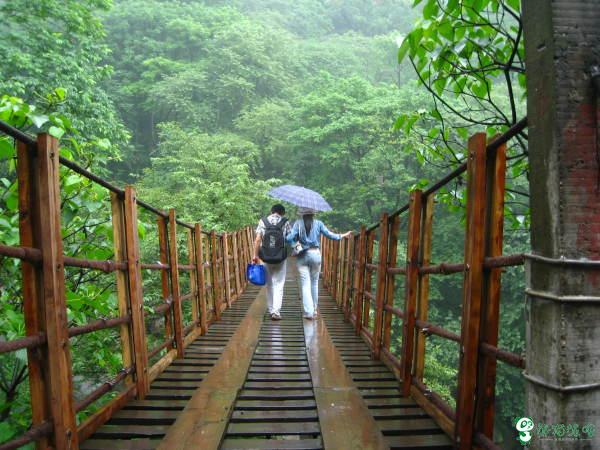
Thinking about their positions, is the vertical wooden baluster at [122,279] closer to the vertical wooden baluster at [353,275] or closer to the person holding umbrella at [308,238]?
the person holding umbrella at [308,238]

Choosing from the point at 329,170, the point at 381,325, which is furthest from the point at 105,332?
the point at 329,170

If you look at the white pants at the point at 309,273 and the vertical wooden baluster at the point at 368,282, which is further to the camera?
the white pants at the point at 309,273

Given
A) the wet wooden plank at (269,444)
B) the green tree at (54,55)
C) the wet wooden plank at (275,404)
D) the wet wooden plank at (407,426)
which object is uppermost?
the green tree at (54,55)

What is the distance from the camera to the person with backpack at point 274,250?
4.88 metres

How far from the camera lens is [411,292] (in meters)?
2.53

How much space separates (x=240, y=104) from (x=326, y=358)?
24.4m

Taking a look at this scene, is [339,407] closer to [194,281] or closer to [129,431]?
[129,431]

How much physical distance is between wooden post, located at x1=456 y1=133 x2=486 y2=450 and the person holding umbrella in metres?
3.00

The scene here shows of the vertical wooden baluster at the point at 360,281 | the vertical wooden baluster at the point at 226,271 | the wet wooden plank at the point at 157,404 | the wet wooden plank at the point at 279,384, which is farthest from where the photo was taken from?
the vertical wooden baluster at the point at 226,271

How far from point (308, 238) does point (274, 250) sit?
0.44 metres

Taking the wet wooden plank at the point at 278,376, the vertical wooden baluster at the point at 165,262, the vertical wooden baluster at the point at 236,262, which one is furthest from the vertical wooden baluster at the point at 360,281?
the vertical wooden baluster at the point at 236,262

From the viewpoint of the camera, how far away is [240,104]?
25.9 m

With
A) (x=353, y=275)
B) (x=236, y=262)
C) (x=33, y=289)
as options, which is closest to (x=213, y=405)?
(x=33, y=289)

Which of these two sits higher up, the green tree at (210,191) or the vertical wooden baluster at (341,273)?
the green tree at (210,191)
